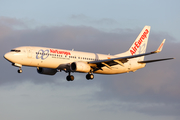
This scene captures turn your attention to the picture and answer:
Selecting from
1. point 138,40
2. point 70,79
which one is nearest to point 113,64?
point 70,79

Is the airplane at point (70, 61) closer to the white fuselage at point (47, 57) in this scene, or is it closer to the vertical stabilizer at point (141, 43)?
the white fuselage at point (47, 57)

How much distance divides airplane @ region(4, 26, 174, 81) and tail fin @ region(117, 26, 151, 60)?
2432 mm

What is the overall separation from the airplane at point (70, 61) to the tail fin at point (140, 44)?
2432 mm

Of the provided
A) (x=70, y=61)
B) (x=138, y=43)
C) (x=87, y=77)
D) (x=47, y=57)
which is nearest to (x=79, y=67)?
(x=70, y=61)

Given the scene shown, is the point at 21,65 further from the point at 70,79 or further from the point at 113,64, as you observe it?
the point at 113,64

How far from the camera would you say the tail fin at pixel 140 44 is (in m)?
75.6

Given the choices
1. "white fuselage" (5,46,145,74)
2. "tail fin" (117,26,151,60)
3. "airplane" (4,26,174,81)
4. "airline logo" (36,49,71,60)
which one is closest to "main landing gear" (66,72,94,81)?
"airplane" (4,26,174,81)

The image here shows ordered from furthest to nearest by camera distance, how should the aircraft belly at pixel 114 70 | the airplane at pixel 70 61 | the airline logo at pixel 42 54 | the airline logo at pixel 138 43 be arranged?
1. the airline logo at pixel 138 43
2. the aircraft belly at pixel 114 70
3. the airline logo at pixel 42 54
4. the airplane at pixel 70 61

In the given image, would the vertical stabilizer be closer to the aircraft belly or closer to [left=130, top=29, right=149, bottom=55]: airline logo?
[left=130, top=29, right=149, bottom=55]: airline logo

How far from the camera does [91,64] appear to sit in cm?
6462

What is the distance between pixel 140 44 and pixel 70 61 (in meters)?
20.3

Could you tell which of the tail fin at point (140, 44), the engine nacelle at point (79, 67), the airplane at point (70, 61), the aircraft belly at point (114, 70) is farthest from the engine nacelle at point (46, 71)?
the tail fin at point (140, 44)

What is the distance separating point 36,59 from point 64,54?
535cm

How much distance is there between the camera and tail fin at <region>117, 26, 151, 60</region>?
75625mm
